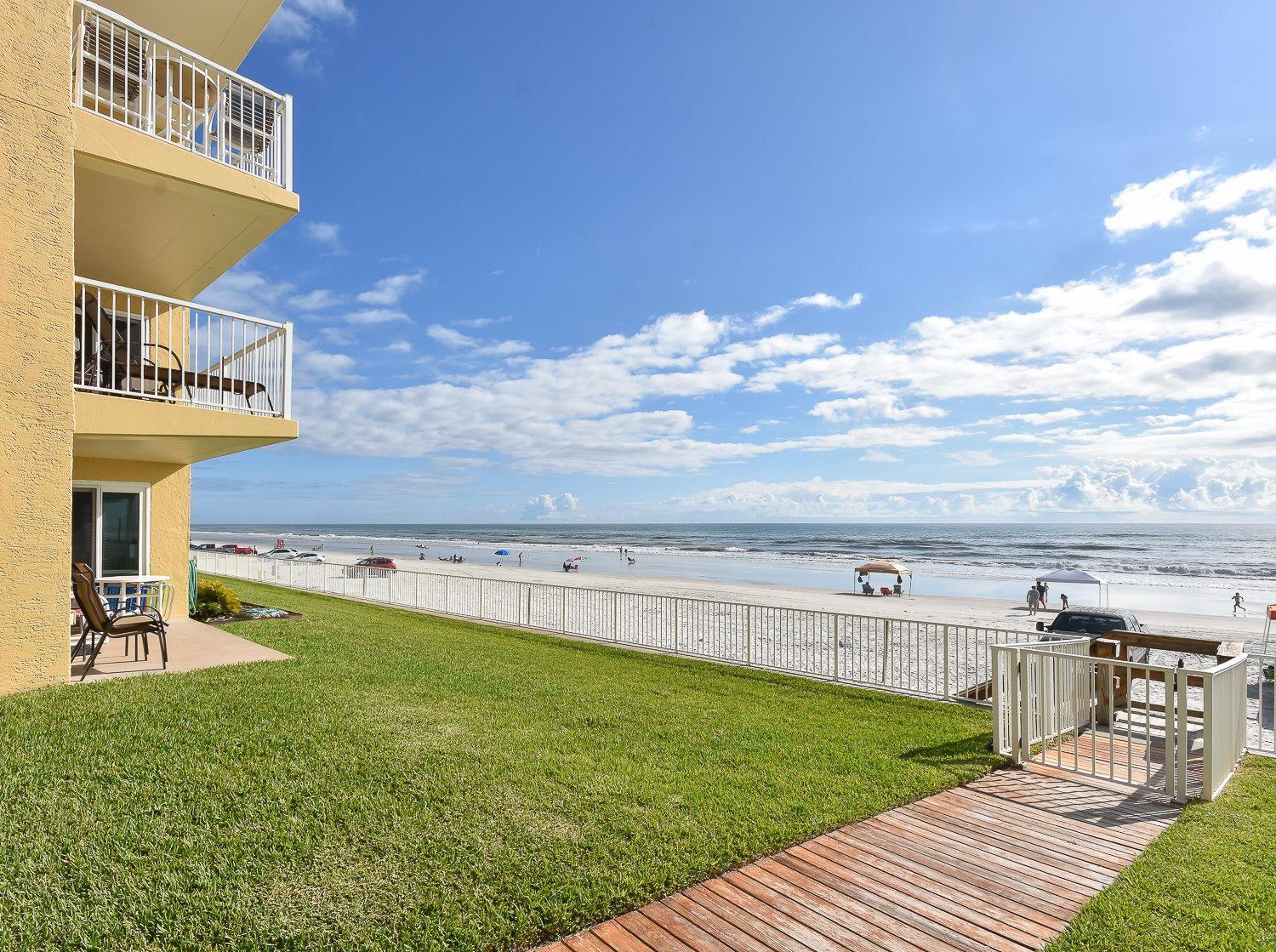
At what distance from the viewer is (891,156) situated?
17.6 meters

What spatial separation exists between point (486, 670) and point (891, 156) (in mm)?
16710

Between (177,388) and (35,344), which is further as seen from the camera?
(177,388)

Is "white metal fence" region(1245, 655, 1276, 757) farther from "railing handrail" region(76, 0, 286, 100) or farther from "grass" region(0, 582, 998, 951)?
"railing handrail" region(76, 0, 286, 100)

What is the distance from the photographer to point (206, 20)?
9516 mm

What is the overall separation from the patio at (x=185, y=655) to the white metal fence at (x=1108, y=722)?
7.75 meters

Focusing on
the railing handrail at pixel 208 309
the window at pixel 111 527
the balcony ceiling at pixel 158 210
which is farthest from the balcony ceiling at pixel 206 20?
the window at pixel 111 527

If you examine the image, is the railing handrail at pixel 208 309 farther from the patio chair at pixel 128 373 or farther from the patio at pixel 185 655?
the patio at pixel 185 655

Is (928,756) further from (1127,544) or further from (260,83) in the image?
(1127,544)

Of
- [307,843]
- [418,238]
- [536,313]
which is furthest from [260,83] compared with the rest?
[536,313]

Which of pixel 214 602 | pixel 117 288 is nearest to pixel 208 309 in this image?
pixel 117 288

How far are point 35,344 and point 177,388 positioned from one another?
81.5 inches

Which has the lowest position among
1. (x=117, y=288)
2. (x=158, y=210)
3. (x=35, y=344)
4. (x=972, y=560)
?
(x=972, y=560)

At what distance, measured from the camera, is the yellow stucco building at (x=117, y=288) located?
6.07 metres

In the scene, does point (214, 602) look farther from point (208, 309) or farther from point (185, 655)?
point (208, 309)
